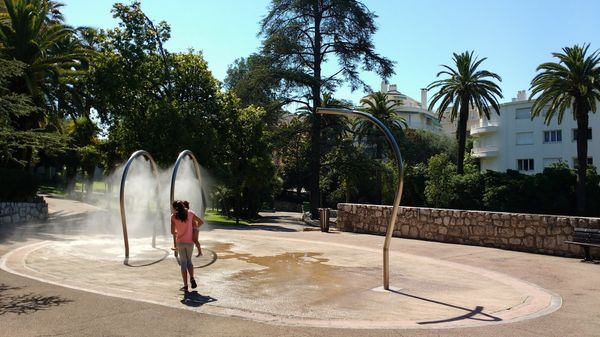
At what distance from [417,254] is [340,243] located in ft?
10.6

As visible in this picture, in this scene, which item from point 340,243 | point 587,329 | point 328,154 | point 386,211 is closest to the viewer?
point 587,329

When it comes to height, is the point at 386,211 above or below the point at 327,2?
below

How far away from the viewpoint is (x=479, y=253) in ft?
47.1

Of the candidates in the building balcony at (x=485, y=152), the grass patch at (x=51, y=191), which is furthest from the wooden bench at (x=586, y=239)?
the building balcony at (x=485, y=152)

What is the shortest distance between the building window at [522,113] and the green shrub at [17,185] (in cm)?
5440

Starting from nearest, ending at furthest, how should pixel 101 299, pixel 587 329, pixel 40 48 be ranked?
pixel 587 329 → pixel 101 299 → pixel 40 48

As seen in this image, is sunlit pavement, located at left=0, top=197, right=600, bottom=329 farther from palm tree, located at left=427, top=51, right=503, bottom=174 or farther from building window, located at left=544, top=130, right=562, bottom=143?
building window, located at left=544, top=130, right=562, bottom=143

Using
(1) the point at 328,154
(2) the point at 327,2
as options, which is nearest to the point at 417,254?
(1) the point at 328,154

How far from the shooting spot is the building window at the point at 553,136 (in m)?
58.0

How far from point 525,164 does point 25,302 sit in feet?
206

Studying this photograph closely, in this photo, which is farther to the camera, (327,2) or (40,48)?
(327,2)

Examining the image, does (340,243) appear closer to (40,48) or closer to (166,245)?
(166,245)

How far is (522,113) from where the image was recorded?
61.2 m

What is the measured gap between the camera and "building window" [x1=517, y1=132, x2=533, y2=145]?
2381 inches
